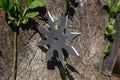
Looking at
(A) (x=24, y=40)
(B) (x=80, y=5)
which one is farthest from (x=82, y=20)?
(A) (x=24, y=40)

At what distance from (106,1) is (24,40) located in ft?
1.45

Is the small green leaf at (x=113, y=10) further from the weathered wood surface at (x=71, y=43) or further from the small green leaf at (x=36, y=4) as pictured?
the small green leaf at (x=36, y=4)

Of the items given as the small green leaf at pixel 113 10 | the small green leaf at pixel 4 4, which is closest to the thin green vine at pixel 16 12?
the small green leaf at pixel 4 4

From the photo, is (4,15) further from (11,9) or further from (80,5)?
(80,5)

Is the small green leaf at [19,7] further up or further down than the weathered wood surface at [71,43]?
further up

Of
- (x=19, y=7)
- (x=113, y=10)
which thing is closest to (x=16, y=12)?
(x=19, y=7)

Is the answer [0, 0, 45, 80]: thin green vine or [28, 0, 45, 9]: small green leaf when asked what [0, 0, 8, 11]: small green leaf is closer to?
[0, 0, 45, 80]: thin green vine

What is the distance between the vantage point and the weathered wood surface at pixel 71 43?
166 centimetres

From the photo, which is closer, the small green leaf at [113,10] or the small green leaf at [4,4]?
the small green leaf at [4,4]

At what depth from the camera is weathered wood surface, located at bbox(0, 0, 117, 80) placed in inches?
65.5

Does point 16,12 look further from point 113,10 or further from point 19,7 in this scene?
point 113,10

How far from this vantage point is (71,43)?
5.64 ft

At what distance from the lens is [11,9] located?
160cm

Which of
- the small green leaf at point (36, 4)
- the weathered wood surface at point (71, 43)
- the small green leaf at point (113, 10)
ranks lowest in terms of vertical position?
the weathered wood surface at point (71, 43)
